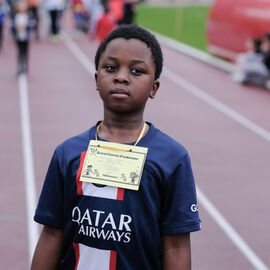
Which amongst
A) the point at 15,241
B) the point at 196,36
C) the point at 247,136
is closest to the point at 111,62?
the point at 15,241

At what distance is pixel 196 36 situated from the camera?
Answer: 27.6 meters

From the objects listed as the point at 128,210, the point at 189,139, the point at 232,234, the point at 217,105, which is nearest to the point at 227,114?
the point at 217,105

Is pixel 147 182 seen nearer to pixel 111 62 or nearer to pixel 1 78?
pixel 111 62

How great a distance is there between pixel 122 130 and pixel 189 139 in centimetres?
758

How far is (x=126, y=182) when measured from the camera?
2.20 meters

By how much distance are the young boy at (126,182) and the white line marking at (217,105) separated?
8.17 m

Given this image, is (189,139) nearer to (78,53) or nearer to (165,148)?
(165,148)

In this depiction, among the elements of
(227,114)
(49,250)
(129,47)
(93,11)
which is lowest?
(93,11)

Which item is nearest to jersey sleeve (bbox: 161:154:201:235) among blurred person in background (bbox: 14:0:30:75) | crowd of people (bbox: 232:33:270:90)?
blurred person in background (bbox: 14:0:30:75)

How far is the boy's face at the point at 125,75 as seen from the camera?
88.7 inches

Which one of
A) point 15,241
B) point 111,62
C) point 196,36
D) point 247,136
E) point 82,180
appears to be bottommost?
point 196,36

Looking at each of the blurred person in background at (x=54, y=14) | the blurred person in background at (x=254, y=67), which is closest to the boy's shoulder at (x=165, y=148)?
the blurred person in background at (x=254, y=67)

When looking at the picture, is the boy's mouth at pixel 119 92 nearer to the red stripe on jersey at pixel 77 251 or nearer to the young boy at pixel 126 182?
the young boy at pixel 126 182

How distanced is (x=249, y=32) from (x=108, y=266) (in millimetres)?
16047
